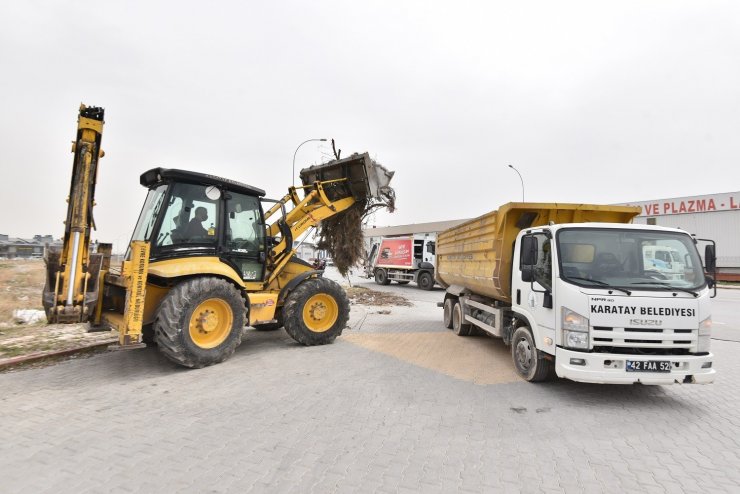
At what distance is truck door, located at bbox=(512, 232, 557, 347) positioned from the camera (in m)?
4.93

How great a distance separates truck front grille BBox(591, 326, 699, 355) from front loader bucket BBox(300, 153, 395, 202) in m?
5.03

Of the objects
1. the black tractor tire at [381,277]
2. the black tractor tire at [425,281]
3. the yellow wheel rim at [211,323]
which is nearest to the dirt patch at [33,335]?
the yellow wheel rim at [211,323]

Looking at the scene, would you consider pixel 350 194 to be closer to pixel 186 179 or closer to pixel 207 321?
pixel 186 179

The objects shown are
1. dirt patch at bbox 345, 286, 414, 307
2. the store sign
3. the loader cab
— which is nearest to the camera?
the loader cab

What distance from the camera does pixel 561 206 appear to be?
6.00 meters

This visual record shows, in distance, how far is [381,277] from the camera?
24688mm

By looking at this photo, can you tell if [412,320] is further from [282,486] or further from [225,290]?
[282,486]

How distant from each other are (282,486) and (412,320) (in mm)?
8409

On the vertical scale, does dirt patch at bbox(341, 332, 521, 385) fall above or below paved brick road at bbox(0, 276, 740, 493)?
above

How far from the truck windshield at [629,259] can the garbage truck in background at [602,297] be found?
0.04 ft

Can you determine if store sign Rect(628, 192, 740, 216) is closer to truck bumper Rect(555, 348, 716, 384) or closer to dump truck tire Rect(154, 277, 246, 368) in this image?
truck bumper Rect(555, 348, 716, 384)

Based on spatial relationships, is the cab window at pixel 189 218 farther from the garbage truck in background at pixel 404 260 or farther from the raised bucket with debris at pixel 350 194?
the garbage truck in background at pixel 404 260

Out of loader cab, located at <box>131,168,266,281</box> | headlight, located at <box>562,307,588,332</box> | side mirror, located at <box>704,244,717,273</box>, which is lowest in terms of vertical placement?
headlight, located at <box>562,307,588,332</box>

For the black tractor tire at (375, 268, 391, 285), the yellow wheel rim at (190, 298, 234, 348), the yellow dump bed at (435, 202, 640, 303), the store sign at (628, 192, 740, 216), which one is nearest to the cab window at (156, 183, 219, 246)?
the yellow wheel rim at (190, 298, 234, 348)
